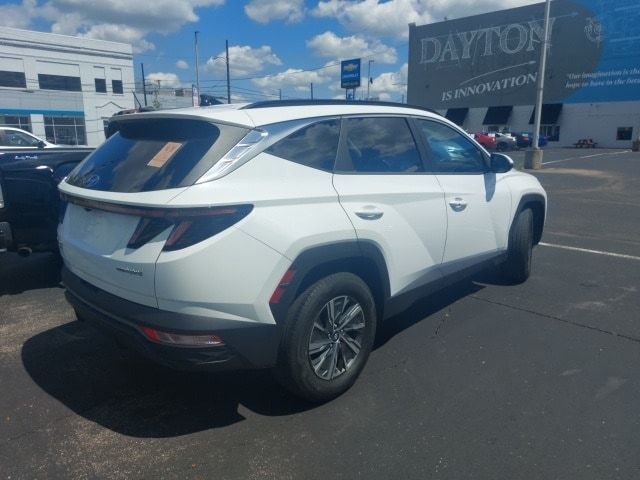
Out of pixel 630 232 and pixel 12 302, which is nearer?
pixel 12 302

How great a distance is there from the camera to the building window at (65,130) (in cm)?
4506

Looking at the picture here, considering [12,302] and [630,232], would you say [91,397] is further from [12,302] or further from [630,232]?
[630,232]

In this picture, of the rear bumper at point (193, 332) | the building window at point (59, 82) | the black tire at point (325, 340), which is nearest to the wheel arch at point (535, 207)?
the black tire at point (325, 340)

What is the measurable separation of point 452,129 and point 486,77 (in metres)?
49.5

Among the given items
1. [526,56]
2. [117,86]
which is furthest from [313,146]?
[117,86]

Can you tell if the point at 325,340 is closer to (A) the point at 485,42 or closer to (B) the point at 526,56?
(B) the point at 526,56

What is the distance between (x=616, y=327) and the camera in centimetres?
414

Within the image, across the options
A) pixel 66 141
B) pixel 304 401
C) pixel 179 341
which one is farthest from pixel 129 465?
pixel 66 141

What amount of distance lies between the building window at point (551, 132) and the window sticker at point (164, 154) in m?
49.2

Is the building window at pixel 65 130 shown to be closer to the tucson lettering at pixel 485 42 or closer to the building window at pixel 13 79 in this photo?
the building window at pixel 13 79

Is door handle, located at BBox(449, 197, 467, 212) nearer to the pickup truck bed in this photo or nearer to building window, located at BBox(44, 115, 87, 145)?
the pickup truck bed

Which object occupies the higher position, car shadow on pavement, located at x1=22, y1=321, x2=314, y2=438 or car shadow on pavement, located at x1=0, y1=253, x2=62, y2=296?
car shadow on pavement, located at x1=0, y1=253, x2=62, y2=296

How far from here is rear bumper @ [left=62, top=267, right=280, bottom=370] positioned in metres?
2.48

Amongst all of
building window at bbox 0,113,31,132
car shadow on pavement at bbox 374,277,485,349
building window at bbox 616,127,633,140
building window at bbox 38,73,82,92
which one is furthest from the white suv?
building window at bbox 38,73,82,92
